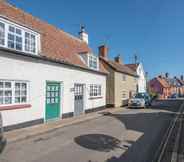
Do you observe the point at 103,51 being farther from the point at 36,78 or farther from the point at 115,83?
the point at 36,78

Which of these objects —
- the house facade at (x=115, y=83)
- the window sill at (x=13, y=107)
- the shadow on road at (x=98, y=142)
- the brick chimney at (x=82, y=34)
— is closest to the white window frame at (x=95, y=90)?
the house facade at (x=115, y=83)

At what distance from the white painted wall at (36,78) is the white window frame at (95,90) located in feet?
7.87

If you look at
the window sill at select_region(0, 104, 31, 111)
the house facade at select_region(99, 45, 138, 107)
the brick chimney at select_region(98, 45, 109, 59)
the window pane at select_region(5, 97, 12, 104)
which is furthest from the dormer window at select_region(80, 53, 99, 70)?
the window pane at select_region(5, 97, 12, 104)

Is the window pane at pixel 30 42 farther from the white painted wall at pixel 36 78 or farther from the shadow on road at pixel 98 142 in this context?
the shadow on road at pixel 98 142

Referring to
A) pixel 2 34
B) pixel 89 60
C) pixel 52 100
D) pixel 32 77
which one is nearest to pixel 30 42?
pixel 2 34

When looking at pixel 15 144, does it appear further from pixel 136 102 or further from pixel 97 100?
pixel 136 102

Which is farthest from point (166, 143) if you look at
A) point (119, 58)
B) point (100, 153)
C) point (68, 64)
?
point (119, 58)

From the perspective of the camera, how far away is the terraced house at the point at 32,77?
9531mm

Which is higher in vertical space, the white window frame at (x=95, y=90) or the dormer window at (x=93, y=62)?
the dormer window at (x=93, y=62)

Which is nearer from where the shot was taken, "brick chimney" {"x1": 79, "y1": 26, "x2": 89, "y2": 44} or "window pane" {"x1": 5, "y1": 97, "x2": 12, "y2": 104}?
"window pane" {"x1": 5, "y1": 97, "x2": 12, "y2": 104}

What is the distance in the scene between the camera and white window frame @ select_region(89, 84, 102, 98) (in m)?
18.3

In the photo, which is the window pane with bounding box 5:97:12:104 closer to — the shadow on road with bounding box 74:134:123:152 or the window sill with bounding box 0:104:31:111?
the window sill with bounding box 0:104:31:111

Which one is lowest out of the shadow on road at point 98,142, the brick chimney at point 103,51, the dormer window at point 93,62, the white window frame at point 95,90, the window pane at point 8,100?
the shadow on road at point 98,142

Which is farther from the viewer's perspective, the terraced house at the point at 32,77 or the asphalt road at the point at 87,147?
the terraced house at the point at 32,77
